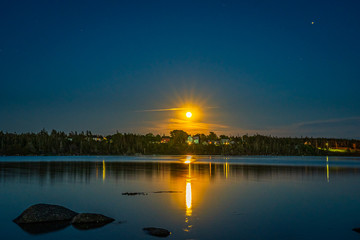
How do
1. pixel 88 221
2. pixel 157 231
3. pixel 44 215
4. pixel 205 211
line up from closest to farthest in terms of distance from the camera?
pixel 157 231, pixel 88 221, pixel 44 215, pixel 205 211

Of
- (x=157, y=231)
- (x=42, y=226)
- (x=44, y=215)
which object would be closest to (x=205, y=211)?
(x=157, y=231)

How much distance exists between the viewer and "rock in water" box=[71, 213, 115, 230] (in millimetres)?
22272

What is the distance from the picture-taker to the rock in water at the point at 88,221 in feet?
73.1

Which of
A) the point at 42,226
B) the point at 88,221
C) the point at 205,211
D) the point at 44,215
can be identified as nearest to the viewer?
the point at 42,226

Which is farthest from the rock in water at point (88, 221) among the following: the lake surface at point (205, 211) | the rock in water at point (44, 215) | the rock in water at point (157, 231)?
the rock in water at point (157, 231)

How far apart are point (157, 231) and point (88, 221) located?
205 inches

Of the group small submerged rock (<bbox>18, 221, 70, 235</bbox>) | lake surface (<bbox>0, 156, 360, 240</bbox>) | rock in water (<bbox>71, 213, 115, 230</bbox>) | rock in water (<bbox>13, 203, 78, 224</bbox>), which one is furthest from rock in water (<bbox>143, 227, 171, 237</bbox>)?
rock in water (<bbox>13, 203, 78, 224</bbox>)

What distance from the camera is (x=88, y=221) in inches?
910

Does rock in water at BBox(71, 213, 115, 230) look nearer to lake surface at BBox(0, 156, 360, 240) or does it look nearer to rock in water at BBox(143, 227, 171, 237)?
lake surface at BBox(0, 156, 360, 240)

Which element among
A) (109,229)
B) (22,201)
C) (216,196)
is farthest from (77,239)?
(216,196)

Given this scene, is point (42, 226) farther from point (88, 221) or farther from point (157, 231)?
point (157, 231)

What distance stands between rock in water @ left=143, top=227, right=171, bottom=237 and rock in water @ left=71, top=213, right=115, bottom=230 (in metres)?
3.36

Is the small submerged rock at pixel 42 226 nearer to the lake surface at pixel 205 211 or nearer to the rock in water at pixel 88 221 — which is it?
the lake surface at pixel 205 211

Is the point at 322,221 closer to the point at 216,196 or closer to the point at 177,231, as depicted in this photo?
Answer: the point at 177,231
